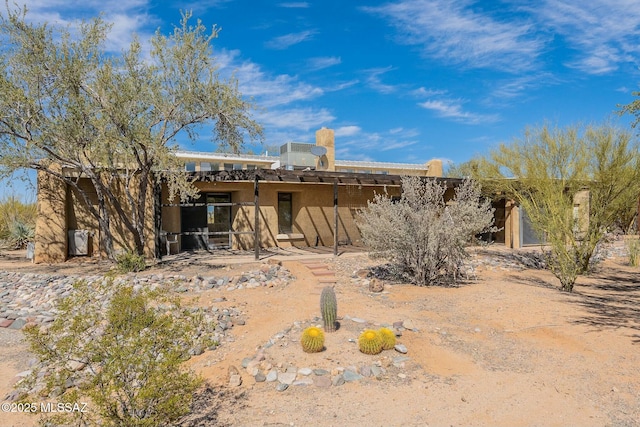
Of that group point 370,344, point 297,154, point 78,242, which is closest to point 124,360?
point 370,344

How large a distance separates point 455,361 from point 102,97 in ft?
31.7

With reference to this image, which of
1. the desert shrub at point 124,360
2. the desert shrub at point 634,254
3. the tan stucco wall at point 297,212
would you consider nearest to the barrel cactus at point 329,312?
the desert shrub at point 124,360

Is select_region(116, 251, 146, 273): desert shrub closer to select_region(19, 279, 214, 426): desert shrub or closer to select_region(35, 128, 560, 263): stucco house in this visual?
select_region(35, 128, 560, 263): stucco house

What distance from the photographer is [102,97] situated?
982cm

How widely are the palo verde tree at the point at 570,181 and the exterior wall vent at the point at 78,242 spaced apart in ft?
44.4

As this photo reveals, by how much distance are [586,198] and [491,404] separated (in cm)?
1275

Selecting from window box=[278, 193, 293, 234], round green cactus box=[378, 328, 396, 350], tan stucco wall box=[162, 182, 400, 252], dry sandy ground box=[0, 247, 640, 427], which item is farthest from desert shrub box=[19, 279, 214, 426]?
window box=[278, 193, 293, 234]

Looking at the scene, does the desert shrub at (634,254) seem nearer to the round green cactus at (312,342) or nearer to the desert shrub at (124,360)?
the round green cactus at (312,342)

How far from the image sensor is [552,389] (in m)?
4.62

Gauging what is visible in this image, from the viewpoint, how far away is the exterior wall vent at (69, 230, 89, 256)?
12969mm

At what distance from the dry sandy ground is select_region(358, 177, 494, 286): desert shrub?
89 centimetres

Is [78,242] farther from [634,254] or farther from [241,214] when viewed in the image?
[634,254]

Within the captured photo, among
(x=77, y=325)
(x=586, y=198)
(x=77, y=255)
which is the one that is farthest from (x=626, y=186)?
(x=77, y=255)

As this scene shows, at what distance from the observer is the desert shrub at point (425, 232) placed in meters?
9.75
